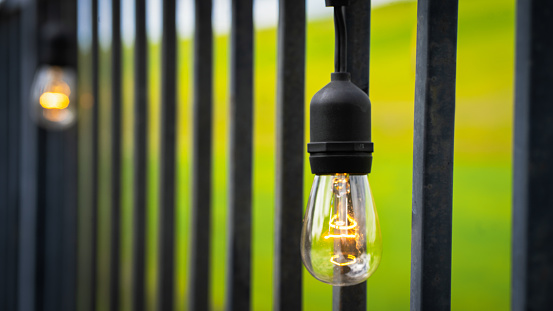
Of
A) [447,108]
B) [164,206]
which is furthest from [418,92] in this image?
[164,206]

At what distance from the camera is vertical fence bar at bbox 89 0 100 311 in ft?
7.15

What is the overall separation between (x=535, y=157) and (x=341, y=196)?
0.26 metres

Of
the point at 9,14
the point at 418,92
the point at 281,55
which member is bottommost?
the point at 418,92

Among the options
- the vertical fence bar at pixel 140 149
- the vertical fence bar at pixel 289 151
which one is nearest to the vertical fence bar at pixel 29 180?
the vertical fence bar at pixel 140 149

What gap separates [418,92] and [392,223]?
184 inches

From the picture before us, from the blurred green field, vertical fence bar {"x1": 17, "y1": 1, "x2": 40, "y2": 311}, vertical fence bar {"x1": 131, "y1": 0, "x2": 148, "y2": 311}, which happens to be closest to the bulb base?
vertical fence bar {"x1": 131, "y1": 0, "x2": 148, "y2": 311}

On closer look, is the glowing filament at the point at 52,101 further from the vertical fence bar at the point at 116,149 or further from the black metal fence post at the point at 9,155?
the black metal fence post at the point at 9,155

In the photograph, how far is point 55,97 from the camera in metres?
2.15

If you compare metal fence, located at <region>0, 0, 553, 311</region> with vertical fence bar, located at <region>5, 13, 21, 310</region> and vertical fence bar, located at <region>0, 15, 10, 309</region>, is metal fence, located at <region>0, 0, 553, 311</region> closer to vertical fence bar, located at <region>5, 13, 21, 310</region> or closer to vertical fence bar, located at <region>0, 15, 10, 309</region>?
vertical fence bar, located at <region>5, 13, 21, 310</region>

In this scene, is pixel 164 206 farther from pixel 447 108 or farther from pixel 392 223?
pixel 392 223

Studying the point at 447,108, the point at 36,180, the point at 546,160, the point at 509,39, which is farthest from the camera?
the point at 509,39

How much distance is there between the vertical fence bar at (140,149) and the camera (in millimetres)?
1834

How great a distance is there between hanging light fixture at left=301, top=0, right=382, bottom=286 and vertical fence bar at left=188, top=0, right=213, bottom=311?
0.76m

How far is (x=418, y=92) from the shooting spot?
762mm
